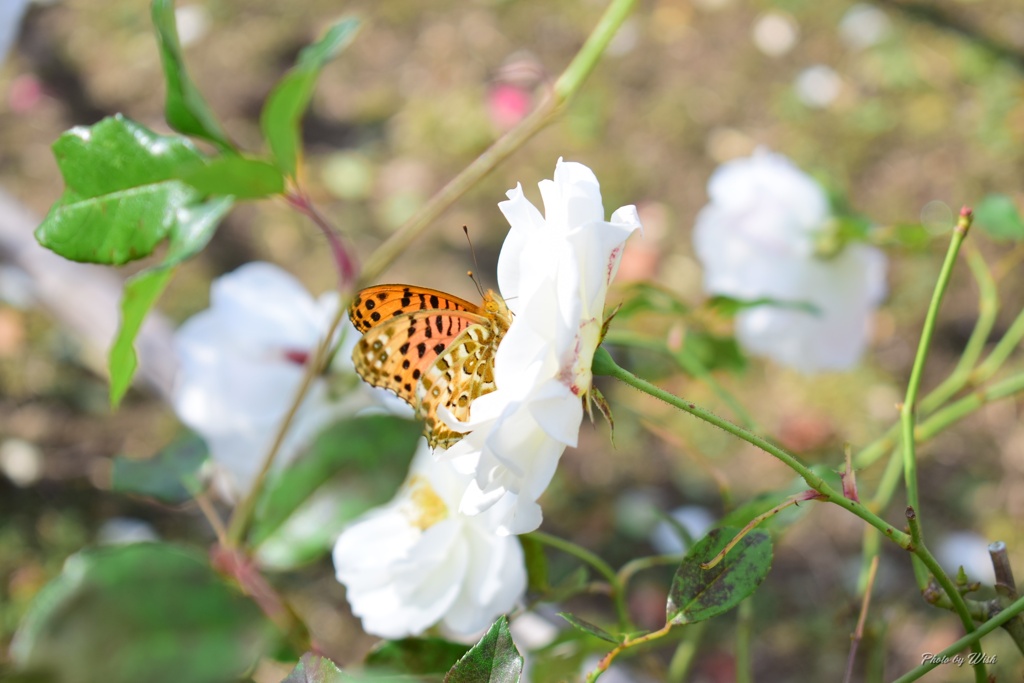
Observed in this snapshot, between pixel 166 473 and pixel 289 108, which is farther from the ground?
pixel 289 108

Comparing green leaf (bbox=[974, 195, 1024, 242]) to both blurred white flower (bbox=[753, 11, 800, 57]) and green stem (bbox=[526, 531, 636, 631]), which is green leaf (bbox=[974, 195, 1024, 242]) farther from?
blurred white flower (bbox=[753, 11, 800, 57])

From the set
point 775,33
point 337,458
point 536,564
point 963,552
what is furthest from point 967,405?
point 775,33

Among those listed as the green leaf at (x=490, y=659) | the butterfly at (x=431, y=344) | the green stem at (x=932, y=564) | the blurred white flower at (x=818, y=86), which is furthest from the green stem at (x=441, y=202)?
the blurred white flower at (x=818, y=86)

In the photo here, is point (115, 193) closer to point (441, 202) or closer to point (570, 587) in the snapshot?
point (441, 202)

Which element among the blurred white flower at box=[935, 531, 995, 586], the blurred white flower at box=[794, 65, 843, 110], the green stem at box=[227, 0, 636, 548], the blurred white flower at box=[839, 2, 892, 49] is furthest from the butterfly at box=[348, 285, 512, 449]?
the blurred white flower at box=[839, 2, 892, 49]

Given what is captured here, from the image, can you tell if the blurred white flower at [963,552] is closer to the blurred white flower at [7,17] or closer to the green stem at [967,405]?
the green stem at [967,405]

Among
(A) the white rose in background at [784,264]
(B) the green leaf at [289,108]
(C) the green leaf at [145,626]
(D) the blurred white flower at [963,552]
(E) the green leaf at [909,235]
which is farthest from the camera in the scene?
(D) the blurred white flower at [963,552]

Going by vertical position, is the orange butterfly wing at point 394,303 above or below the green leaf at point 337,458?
above
